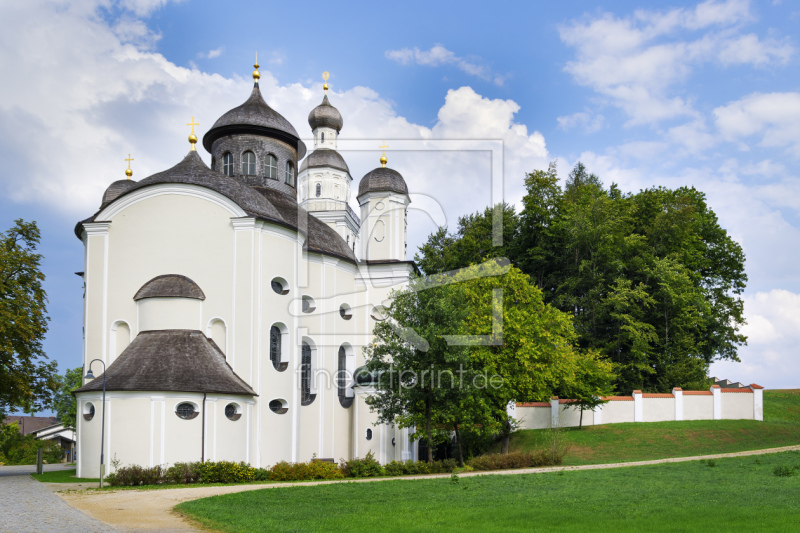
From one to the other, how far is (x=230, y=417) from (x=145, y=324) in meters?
5.10

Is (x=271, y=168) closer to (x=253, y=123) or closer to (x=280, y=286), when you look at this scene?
(x=253, y=123)

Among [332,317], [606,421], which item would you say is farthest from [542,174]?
[332,317]

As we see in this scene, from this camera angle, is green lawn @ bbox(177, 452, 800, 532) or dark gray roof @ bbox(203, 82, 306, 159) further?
dark gray roof @ bbox(203, 82, 306, 159)

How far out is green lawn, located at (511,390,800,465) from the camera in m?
32.5

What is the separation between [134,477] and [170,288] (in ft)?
26.4

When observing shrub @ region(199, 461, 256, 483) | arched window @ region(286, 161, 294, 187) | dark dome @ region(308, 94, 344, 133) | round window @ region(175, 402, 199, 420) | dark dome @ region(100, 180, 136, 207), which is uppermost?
dark dome @ region(308, 94, 344, 133)

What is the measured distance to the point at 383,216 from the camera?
3919 centimetres

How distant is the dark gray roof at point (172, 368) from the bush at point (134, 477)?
302 centimetres

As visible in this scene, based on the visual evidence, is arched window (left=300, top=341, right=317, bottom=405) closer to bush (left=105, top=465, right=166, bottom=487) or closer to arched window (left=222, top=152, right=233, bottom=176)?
bush (left=105, top=465, right=166, bottom=487)

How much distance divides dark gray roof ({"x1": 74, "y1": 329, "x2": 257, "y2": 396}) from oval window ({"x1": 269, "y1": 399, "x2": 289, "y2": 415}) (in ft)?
6.83

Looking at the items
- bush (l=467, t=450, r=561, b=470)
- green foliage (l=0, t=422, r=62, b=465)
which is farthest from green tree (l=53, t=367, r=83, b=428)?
bush (l=467, t=450, r=561, b=470)

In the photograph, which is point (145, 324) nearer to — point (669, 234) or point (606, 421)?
point (606, 421)

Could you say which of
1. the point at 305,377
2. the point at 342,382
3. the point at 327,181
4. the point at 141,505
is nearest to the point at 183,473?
the point at 141,505

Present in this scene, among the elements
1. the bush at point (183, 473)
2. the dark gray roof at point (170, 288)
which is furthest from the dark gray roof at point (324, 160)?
the bush at point (183, 473)
